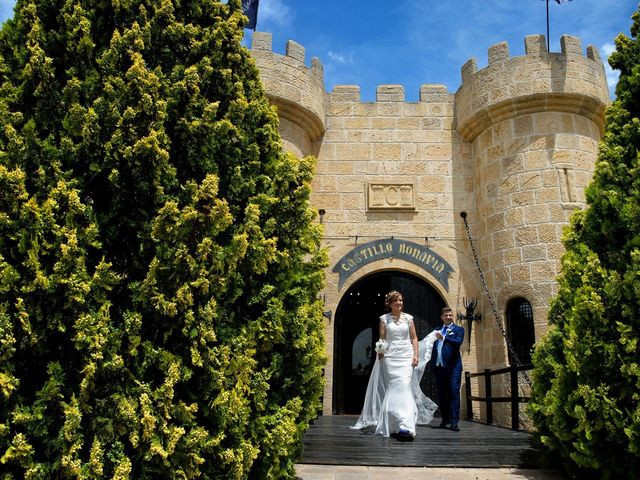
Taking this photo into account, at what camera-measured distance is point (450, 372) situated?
23.9 ft

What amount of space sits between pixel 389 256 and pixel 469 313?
179 centimetres

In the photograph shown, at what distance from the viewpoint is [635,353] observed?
3.90 m

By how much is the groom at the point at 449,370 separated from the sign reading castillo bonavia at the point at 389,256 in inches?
122

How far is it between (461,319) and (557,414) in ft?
19.0

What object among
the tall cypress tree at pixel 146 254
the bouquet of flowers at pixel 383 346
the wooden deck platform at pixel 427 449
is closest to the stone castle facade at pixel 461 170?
the bouquet of flowers at pixel 383 346

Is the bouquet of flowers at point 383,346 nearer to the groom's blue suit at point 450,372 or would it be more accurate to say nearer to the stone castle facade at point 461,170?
the groom's blue suit at point 450,372

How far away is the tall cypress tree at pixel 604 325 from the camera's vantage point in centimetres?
395

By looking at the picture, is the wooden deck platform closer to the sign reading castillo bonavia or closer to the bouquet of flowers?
the bouquet of flowers

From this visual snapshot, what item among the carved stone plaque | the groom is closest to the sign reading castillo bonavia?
the carved stone plaque

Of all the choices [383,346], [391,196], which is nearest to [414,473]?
[383,346]

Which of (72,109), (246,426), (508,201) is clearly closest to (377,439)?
(246,426)

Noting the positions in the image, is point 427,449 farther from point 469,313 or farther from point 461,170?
point 461,170

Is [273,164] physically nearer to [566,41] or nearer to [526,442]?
[526,442]

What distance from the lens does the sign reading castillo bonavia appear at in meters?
10.4
